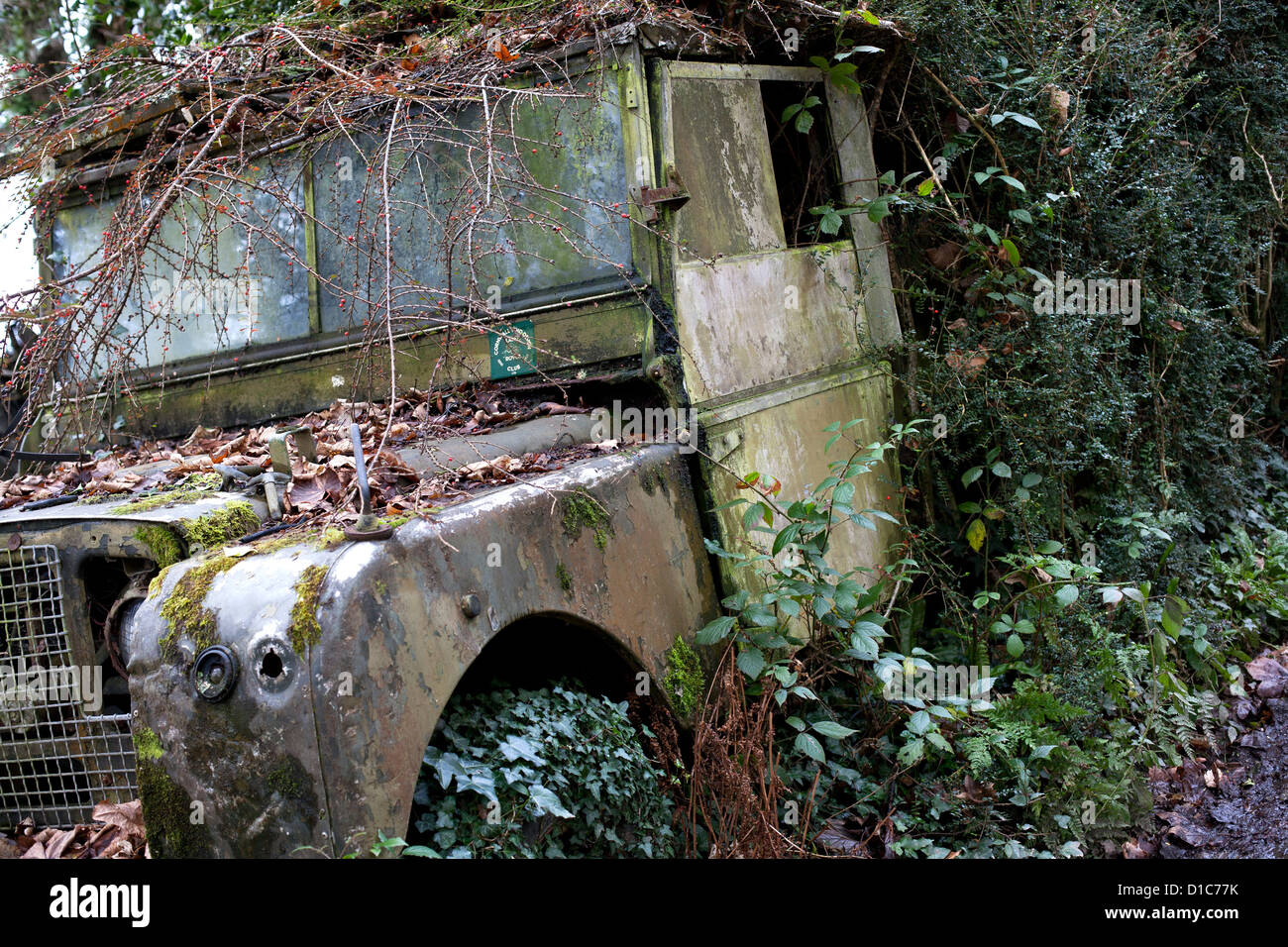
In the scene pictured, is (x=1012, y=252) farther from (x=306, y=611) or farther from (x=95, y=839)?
(x=95, y=839)

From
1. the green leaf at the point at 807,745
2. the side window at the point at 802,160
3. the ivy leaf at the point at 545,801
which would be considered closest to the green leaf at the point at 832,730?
the green leaf at the point at 807,745

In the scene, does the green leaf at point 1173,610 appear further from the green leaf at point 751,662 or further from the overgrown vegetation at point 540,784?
the overgrown vegetation at point 540,784

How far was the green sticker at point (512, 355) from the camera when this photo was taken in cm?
383

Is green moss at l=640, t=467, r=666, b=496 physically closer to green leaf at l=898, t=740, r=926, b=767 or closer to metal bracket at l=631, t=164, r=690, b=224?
metal bracket at l=631, t=164, r=690, b=224

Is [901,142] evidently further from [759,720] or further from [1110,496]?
Answer: [759,720]

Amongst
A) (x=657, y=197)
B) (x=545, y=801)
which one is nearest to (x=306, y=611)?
(x=545, y=801)

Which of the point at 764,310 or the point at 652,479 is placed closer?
the point at 652,479

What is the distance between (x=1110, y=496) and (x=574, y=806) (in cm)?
361

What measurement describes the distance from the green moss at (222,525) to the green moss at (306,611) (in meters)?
0.43

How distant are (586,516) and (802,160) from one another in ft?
8.95

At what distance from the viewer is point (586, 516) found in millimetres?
3102

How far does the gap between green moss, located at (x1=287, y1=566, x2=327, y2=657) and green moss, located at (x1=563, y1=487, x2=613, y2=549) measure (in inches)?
33.0

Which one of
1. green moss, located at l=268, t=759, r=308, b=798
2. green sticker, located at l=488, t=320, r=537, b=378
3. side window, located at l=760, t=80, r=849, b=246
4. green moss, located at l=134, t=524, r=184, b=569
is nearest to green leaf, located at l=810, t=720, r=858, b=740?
green sticker, located at l=488, t=320, r=537, b=378
